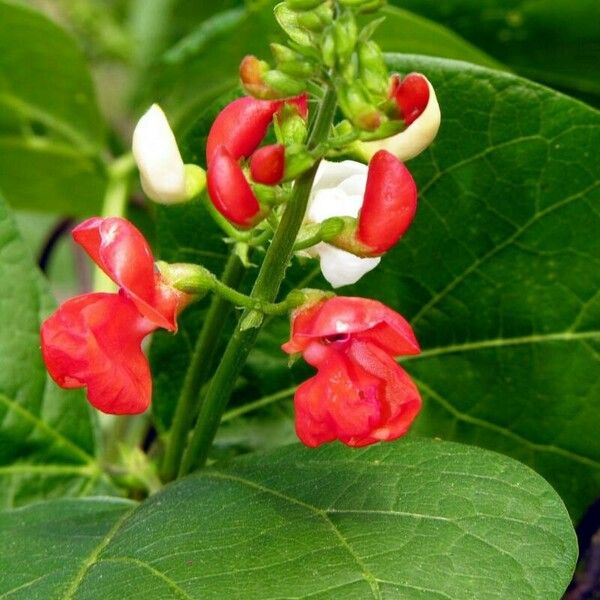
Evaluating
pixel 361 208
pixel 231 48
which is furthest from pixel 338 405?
pixel 231 48

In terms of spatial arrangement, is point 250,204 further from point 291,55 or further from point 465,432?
point 465,432

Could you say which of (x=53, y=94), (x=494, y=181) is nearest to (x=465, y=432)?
(x=494, y=181)

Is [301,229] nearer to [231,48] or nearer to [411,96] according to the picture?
[411,96]

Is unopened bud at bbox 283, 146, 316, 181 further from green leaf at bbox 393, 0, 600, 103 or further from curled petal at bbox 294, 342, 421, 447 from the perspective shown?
green leaf at bbox 393, 0, 600, 103

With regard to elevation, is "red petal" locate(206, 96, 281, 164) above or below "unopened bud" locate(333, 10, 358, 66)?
below

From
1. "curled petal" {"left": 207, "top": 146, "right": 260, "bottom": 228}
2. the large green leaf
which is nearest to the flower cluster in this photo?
"curled petal" {"left": 207, "top": 146, "right": 260, "bottom": 228}

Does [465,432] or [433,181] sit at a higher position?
[433,181]

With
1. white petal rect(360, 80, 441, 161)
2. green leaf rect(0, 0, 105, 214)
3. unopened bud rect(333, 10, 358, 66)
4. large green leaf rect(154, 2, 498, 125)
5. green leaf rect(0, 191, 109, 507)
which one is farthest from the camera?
green leaf rect(0, 0, 105, 214)

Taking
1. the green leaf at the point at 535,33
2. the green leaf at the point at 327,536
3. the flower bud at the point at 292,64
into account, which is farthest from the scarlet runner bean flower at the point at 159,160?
the green leaf at the point at 535,33
